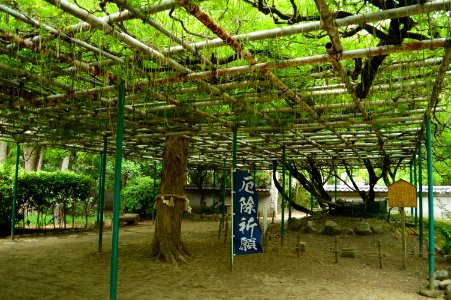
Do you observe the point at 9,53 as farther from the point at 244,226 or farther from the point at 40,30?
the point at 244,226

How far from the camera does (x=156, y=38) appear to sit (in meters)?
4.07

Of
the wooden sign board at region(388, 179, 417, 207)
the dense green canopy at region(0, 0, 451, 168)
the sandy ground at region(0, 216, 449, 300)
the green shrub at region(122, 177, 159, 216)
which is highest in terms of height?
the dense green canopy at region(0, 0, 451, 168)

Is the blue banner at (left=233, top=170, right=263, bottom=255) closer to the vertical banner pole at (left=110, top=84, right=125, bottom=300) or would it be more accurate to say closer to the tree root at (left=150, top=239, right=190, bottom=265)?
the tree root at (left=150, top=239, right=190, bottom=265)

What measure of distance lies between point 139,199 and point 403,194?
1359 cm

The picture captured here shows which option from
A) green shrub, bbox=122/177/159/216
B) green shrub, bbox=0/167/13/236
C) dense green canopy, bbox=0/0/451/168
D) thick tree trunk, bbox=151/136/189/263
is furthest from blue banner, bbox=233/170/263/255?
green shrub, bbox=122/177/159/216

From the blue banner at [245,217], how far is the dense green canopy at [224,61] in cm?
127

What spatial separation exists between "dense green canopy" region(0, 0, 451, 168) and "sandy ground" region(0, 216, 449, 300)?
9.60ft

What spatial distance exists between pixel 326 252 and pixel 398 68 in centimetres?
649

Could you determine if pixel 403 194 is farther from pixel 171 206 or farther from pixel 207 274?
pixel 171 206

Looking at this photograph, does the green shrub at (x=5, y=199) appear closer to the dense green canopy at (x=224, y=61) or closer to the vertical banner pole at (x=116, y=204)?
the dense green canopy at (x=224, y=61)

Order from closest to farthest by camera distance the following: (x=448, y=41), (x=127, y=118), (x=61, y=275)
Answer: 1. (x=448, y=41)
2. (x=61, y=275)
3. (x=127, y=118)

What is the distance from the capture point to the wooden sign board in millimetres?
7949

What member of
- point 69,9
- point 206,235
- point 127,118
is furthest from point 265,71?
point 206,235

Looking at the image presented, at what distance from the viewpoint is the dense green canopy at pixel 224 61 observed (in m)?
3.47
